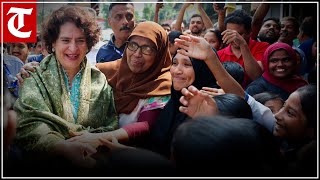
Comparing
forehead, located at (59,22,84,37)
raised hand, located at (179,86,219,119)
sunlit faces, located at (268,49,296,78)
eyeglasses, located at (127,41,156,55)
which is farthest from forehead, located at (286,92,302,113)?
forehead, located at (59,22,84,37)

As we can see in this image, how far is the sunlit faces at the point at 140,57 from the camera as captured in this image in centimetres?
203

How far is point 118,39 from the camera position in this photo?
7.03ft

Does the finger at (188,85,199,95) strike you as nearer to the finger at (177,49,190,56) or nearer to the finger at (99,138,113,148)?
the finger at (177,49,190,56)

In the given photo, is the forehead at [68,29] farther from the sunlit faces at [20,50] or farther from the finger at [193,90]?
the finger at [193,90]

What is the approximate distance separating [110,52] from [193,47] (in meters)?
0.44

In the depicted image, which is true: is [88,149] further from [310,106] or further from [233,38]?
[310,106]

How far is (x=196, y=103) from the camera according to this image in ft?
6.20

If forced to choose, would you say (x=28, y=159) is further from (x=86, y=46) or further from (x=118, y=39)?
(x=118, y=39)

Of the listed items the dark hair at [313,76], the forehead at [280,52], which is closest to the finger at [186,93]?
the forehead at [280,52]

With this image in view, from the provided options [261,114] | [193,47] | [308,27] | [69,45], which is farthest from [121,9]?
[308,27]

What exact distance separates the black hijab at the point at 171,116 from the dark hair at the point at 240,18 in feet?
1.10

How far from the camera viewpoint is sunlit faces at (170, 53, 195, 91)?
6.48ft

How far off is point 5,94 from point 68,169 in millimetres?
425

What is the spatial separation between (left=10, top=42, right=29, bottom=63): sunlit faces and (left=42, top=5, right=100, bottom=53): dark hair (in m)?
0.14
